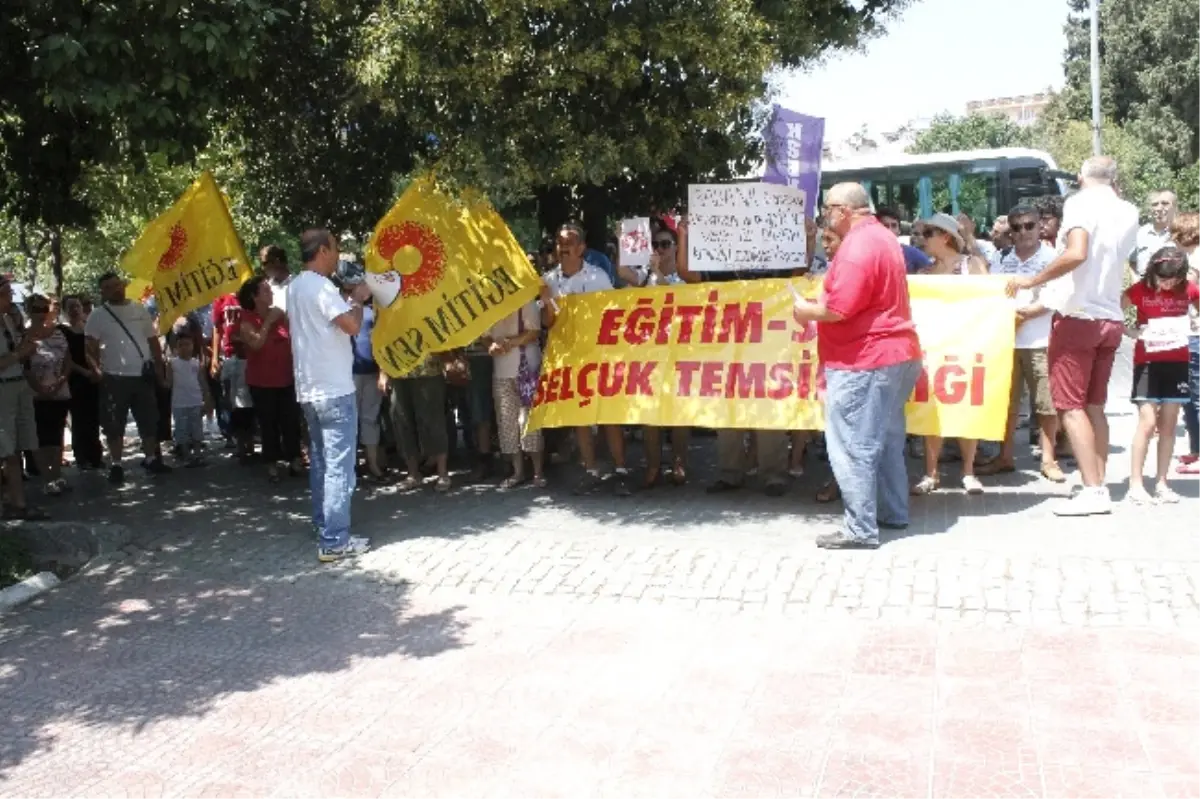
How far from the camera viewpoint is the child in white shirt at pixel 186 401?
1091 cm

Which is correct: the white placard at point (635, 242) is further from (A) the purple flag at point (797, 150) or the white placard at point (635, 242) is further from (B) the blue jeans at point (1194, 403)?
(B) the blue jeans at point (1194, 403)

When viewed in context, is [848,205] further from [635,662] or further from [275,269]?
[275,269]

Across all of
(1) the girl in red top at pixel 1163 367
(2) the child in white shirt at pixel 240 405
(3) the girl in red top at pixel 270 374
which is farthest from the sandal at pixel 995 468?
(2) the child in white shirt at pixel 240 405

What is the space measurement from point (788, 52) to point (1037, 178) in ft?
53.4

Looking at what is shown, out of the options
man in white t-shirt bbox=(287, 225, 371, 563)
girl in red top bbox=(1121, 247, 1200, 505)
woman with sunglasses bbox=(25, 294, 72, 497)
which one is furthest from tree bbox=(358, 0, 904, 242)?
woman with sunglasses bbox=(25, 294, 72, 497)

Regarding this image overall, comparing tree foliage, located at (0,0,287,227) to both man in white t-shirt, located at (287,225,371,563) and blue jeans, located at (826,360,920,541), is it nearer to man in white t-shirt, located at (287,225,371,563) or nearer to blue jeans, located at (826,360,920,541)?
man in white t-shirt, located at (287,225,371,563)

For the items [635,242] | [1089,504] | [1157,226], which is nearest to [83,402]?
[635,242]

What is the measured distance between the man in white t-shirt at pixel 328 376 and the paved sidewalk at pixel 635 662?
272mm

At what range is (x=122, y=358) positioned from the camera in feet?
33.3

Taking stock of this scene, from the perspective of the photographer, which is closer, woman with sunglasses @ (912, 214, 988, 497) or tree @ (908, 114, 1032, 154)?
woman with sunglasses @ (912, 214, 988, 497)

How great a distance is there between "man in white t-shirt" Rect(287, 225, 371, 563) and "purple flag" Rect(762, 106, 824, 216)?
314 centimetres

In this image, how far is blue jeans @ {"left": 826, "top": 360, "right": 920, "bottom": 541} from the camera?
6.39 m

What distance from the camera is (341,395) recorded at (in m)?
7.02

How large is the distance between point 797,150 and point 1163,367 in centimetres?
277
